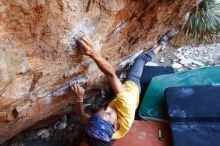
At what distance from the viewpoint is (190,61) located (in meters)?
5.88

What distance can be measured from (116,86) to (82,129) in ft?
4.66

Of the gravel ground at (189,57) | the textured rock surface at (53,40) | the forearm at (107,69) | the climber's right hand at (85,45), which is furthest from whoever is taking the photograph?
the gravel ground at (189,57)

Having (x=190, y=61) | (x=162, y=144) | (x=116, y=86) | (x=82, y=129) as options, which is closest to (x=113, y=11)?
(x=116, y=86)

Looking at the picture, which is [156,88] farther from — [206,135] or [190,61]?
[190,61]

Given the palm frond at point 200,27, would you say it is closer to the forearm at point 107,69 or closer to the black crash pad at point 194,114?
the black crash pad at point 194,114

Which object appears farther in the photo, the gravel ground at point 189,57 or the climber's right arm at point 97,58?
the gravel ground at point 189,57

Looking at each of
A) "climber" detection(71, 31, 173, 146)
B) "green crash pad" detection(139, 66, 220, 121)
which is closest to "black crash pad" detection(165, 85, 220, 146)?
"green crash pad" detection(139, 66, 220, 121)

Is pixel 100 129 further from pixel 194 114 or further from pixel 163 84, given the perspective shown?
pixel 163 84

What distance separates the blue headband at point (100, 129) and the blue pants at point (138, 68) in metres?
0.73

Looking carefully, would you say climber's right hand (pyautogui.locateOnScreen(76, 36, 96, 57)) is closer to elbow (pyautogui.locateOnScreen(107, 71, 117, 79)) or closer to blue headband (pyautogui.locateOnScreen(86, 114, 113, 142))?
elbow (pyautogui.locateOnScreen(107, 71, 117, 79))

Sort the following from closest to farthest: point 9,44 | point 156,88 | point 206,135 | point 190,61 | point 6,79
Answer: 1. point 9,44
2. point 6,79
3. point 206,135
4. point 156,88
5. point 190,61

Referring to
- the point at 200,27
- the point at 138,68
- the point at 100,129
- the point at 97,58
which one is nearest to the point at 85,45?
the point at 97,58

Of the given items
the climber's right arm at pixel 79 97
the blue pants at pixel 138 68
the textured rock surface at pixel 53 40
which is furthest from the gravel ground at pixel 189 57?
the climber's right arm at pixel 79 97

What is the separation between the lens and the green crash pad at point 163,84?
398 cm
